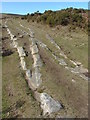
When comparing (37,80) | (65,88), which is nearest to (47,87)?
(65,88)

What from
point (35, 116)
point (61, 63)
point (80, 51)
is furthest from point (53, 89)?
point (80, 51)

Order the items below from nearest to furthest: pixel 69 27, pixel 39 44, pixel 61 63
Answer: pixel 61 63, pixel 39 44, pixel 69 27

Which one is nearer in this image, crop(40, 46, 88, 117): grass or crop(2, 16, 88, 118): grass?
crop(2, 16, 88, 118): grass

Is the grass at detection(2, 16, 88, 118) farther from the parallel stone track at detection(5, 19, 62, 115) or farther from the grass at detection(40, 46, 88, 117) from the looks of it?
the parallel stone track at detection(5, 19, 62, 115)

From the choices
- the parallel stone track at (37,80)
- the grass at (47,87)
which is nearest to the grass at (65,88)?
the grass at (47,87)

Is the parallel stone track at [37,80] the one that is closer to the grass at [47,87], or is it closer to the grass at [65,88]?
the grass at [47,87]

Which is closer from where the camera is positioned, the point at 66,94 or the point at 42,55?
the point at 66,94

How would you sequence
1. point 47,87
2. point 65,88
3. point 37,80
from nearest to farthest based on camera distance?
point 65,88 < point 47,87 < point 37,80

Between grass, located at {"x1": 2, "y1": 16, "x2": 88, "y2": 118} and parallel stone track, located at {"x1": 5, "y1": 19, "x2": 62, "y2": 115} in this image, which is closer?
grass, located at {"x1": 2, "y1": 16, "x2": 88, "y2": 118}

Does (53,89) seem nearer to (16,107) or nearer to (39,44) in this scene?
(16,107)

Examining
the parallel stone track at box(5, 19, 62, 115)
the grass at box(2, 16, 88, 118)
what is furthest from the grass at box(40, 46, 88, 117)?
the parallel stone track at box(5, 19, 62, 115)

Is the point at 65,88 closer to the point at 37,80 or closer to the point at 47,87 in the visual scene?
the point at 47,87
